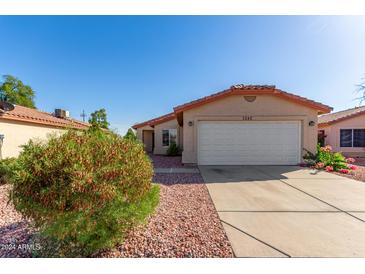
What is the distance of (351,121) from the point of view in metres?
14.6

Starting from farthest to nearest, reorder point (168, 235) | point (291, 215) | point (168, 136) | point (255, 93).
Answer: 1. point (168, 136)
2. point (255, 93)
3. point (291, 215)
4. point (168, 235)

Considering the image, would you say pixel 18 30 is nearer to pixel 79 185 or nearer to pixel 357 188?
pixel 79 185

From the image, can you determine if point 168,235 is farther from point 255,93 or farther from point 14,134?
point 14,134

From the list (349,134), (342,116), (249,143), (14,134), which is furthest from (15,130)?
(342,116)

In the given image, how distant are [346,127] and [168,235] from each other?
18.0 m

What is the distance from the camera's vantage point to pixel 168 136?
17266 millimetres

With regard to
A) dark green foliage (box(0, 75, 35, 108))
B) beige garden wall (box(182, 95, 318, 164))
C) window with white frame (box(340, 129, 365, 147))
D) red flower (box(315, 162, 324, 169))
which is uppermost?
dark green foliage (box(0, 75, 35, 108))

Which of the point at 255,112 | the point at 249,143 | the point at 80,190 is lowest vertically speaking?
the point at 80,190

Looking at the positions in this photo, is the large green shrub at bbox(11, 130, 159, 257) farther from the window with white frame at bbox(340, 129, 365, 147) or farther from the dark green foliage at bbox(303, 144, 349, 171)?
the window with white frame at bbox(340, 129, 365, 147)

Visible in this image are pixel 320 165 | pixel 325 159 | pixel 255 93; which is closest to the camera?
pixel 320 165

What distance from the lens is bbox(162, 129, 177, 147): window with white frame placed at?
56.2 feet

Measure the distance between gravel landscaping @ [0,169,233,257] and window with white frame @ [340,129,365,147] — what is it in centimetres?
1607

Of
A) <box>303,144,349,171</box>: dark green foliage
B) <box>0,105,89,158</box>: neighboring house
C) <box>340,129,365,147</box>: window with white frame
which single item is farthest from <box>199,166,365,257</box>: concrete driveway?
<box>340,129,365,147</box>: window with white frame
